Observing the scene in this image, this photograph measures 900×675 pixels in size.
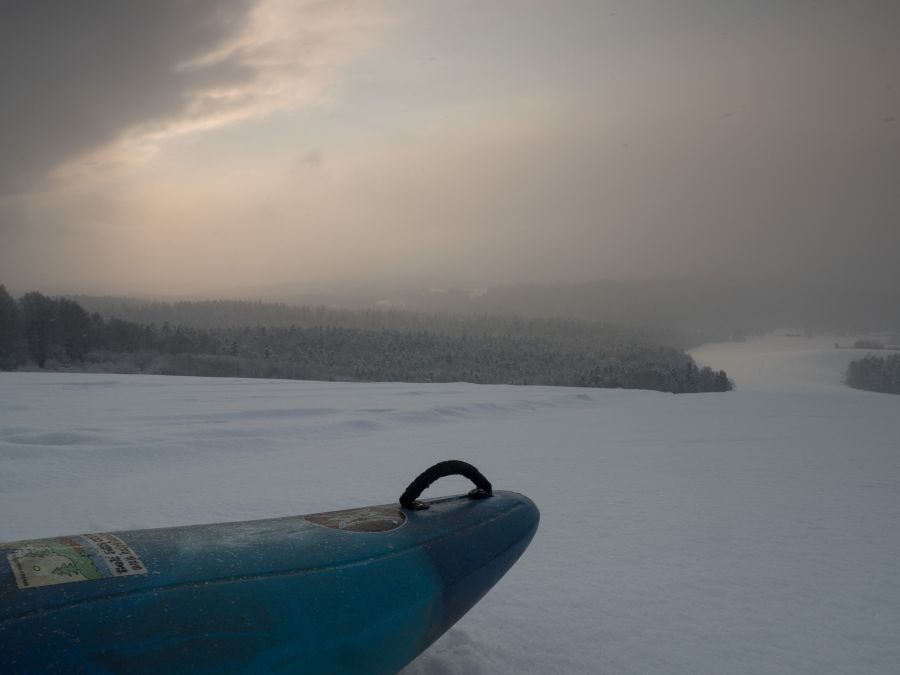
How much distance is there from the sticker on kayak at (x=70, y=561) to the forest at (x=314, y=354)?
34.2 metres

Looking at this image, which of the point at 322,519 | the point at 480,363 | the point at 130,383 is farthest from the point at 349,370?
the point at 322,519

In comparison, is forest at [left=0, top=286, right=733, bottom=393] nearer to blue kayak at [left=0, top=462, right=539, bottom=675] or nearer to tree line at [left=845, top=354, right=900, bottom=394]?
tree line at [left=845, top=354, right=900, bottom=394]

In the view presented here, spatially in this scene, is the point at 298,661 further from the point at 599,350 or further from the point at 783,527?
the point at 599,350

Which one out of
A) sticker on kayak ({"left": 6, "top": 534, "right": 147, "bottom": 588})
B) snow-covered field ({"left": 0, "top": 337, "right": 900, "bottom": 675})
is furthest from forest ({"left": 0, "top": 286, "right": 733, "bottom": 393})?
sticker on kayak ({"left": 6, "top": 534, "right": 147, "bottom": 588})

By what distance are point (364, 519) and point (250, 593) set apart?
501 mm

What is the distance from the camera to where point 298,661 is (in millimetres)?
1161

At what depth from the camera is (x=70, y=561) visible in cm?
119

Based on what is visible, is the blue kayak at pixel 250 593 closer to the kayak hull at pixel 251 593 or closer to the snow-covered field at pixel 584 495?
the kayak hull at pixel 251 593

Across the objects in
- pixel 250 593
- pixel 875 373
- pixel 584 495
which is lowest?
pixel 875 373

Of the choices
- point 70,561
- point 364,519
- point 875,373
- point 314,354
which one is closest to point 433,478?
point 364,519

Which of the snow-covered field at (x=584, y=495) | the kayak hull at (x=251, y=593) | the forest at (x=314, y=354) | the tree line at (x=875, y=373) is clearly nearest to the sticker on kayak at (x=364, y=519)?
the kayak hull at (x=251, y=593)

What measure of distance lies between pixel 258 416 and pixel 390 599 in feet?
18.8

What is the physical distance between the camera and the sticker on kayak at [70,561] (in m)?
1.12

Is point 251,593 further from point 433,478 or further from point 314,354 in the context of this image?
point 314,354
